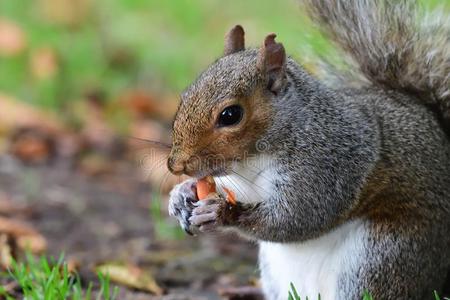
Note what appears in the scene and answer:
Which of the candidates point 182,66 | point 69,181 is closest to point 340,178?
point 69,181

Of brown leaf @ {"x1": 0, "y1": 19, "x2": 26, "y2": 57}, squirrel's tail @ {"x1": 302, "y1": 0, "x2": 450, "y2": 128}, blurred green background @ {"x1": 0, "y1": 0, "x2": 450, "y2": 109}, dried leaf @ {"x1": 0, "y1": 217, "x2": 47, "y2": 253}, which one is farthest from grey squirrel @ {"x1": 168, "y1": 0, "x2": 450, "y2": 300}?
brown leaf @ {"x1": 0, "y1": 19, "x2": 26, "y2": 57}

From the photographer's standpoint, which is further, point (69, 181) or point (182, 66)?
point (182, 66)

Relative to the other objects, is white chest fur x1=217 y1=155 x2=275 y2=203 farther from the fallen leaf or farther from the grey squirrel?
the fallen leaf

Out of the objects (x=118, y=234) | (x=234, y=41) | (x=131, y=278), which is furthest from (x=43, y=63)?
(x=234, y=41)

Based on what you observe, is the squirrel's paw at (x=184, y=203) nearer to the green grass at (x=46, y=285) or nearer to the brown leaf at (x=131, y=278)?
the green grass at (x=46, y=285)

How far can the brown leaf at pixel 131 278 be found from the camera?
2740 mm

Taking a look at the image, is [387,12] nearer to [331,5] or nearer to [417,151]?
[331,5]

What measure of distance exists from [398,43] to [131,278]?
3.57 ft

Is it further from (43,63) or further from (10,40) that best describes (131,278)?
(10,40)

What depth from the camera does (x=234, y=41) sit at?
8.26 feet

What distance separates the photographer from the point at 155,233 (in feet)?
11.6

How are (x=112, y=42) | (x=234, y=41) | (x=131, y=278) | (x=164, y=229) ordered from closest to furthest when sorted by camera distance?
1. (x=234, y=41)
2. (x=131, y=278)
3. (x=164, y=229)
4. (x=112, y=42)

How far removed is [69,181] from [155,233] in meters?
0.73

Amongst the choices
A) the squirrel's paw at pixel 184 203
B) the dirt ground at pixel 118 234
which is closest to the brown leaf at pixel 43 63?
the dirt ground at pixel 118 234
